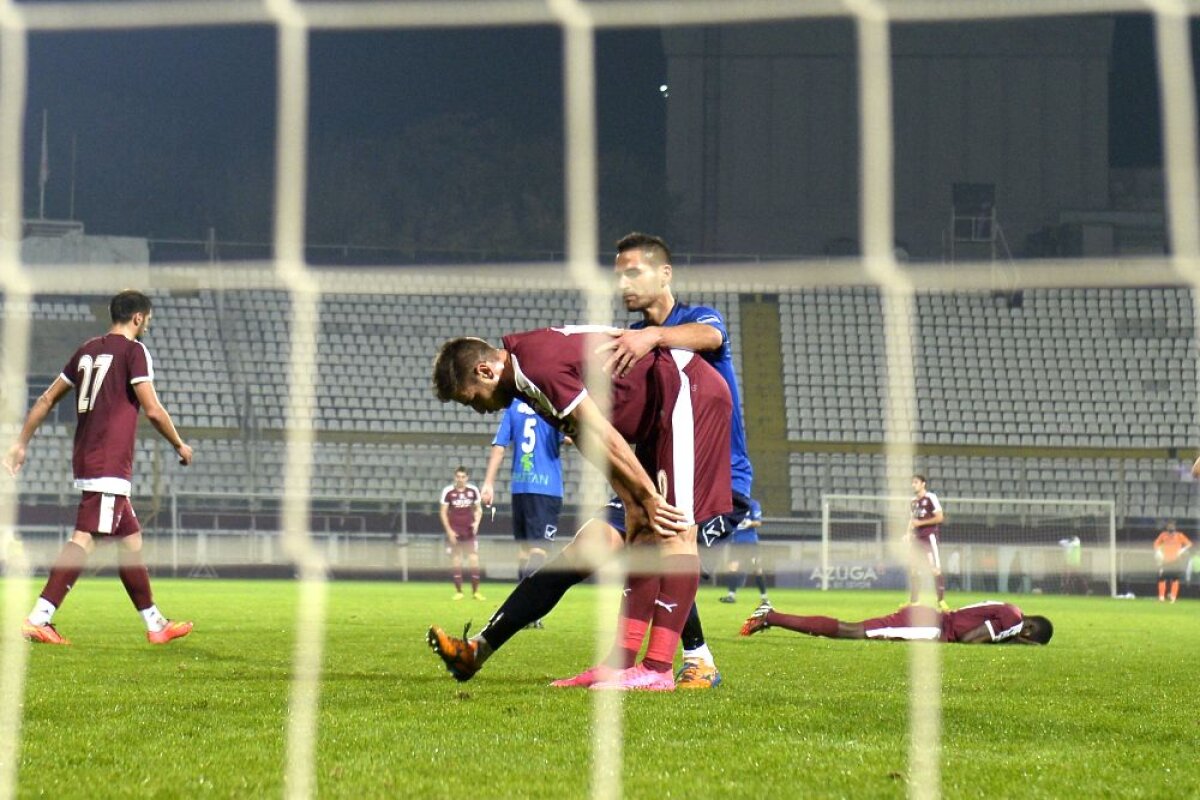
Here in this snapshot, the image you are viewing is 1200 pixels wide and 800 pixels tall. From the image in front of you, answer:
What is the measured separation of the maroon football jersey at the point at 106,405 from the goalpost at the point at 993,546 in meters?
15.6

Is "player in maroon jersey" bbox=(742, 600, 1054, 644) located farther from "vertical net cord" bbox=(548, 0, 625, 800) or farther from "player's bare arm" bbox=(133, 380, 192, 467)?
"player's bare arm" bbox=(133, 380, 192, 467)

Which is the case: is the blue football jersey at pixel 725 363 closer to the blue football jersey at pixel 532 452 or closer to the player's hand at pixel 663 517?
the player's hand at pixel 663 517

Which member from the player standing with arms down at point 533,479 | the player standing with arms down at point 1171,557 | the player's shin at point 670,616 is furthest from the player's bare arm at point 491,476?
the player standing with arms down at point 1171,557

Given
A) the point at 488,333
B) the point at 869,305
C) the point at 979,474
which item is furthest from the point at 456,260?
the point at 979,474

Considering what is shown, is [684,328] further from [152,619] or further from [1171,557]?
[1171,557]

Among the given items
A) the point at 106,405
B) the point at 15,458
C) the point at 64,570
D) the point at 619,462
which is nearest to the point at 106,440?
the point at 106,405

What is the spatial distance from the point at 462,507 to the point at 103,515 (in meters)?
10.2

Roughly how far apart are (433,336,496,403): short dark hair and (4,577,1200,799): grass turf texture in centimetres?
95

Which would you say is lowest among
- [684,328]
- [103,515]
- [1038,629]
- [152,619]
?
[1038,629]

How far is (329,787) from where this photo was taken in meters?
3.16

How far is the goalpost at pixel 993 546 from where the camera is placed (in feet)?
73.0

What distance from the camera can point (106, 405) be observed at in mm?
7371

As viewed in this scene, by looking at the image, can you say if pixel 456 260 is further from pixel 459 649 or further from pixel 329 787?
pixel 329 787

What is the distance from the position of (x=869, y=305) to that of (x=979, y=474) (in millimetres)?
3428
